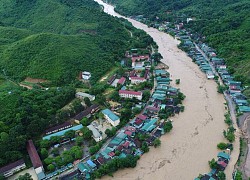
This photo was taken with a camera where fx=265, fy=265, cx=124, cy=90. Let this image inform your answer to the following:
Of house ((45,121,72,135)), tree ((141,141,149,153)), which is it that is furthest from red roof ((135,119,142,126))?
house ((45,121,72,135))

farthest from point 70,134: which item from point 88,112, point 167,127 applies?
point 167,127

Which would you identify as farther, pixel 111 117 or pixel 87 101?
pixel 87 101

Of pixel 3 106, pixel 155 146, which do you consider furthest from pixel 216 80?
pixel 3 106

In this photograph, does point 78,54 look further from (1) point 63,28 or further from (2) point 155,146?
(2) point 155,146

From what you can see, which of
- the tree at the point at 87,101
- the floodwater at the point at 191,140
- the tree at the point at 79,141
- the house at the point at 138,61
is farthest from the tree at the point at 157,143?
the house at the point at 138,61

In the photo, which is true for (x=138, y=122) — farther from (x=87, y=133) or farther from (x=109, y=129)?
(x=87, y=133)

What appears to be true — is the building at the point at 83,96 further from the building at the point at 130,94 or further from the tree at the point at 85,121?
the tree at the point at 85,121
